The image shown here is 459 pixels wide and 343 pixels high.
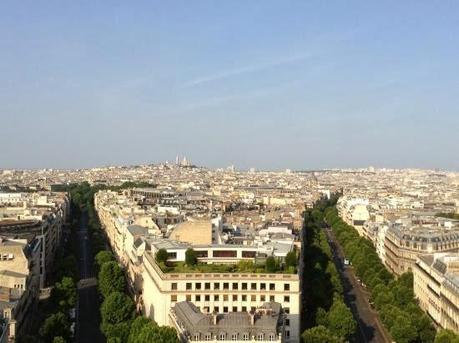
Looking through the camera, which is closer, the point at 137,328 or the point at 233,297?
the point at 137,328

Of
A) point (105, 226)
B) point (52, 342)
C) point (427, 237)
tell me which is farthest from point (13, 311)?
point (105, 226)

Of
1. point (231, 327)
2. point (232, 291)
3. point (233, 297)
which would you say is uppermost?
point (232, 291)

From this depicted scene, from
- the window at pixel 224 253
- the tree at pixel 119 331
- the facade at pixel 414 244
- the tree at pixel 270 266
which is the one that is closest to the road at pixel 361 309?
the facade at pixel 414 244

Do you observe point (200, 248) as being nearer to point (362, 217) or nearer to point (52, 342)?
point (52, 342)

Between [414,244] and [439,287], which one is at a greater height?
[414,244]

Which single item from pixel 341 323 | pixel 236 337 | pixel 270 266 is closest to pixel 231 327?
pixel 236 337

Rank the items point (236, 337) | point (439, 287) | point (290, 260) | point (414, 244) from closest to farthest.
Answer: point (236, 337) < point (290, 260) < point (439, 287) < point (414, 244)

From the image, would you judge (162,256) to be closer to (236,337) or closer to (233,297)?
(233,297)
